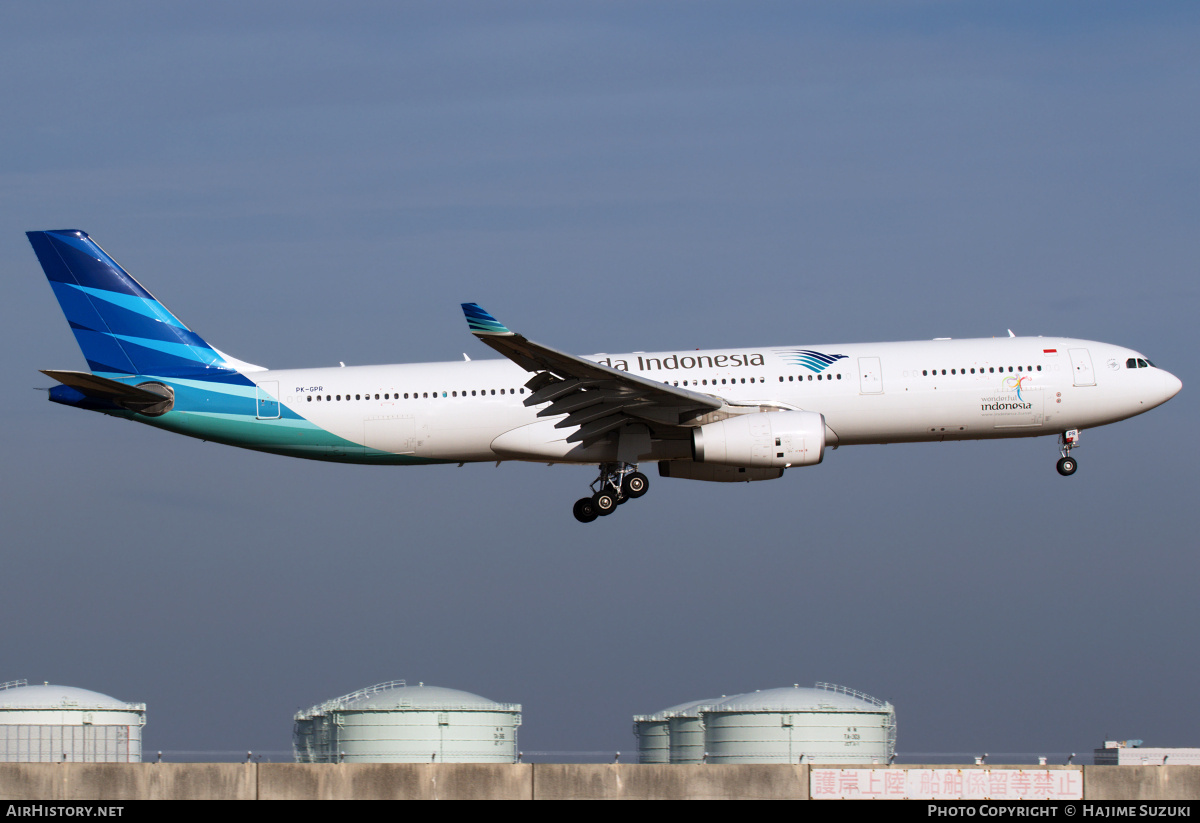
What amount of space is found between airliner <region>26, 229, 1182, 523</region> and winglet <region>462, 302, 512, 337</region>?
3.72 meters

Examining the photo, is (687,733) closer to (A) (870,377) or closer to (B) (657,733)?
(B) (657,733)

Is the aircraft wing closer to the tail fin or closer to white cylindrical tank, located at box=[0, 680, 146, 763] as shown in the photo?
the tail fin

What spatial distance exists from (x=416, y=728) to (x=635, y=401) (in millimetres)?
13568

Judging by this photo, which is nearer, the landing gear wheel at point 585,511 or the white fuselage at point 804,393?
the white fuselage at point 804,393

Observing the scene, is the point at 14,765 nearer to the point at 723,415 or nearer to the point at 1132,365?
the point at 723,415

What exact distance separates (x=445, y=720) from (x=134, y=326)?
1548 centimetres

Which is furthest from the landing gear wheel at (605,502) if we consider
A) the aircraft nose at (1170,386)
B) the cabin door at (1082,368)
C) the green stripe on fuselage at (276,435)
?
the aircraft nose at (1170,386)

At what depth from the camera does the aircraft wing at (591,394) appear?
39688 millimetres

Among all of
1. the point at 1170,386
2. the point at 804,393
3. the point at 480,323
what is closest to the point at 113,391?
the point at 480,323

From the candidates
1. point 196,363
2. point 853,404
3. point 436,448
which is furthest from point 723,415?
point 196,363

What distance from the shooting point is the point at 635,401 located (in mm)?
42312

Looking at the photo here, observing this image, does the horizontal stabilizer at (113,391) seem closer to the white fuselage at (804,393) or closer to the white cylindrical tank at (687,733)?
the white fuselage at (804,393)

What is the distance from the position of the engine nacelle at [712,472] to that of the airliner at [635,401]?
0.24 ft
